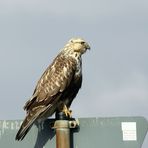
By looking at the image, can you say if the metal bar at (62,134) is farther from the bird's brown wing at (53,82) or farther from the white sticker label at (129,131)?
the bird's brown wing at (53,82)

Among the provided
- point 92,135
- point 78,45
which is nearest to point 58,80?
point 78,45

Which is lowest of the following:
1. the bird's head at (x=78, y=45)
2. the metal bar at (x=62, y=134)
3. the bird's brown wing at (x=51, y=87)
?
the metal bar at (x=62, y=134)

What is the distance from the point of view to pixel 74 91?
5734mm

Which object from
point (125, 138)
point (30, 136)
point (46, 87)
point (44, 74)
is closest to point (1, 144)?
point (30, 136)

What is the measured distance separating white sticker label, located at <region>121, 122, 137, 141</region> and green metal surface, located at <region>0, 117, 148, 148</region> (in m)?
0.01

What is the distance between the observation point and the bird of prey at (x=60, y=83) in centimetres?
483

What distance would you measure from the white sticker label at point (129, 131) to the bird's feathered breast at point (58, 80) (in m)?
2.07

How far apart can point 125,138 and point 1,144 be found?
83cm

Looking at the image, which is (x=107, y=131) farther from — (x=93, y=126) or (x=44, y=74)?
(x=44, y=74)

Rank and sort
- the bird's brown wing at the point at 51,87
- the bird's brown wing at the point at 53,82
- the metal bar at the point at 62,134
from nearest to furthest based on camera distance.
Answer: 1. the metal bar at the point at 62,134
2. the bird's brown wing at the point at 51,87
3. the bird's brown wing at the point at 53,82

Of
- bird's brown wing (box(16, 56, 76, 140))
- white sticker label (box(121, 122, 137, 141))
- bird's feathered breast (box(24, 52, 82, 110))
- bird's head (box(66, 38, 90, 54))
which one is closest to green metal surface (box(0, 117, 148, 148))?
white sticker label (box(121, 122, 137, 141))

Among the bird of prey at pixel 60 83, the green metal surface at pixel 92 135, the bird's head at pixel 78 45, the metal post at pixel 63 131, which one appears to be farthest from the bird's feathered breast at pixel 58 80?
the metal post at pixel 63 131

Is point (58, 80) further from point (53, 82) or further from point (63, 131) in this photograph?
point (63, 131)

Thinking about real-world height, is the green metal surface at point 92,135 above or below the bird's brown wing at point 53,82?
below
